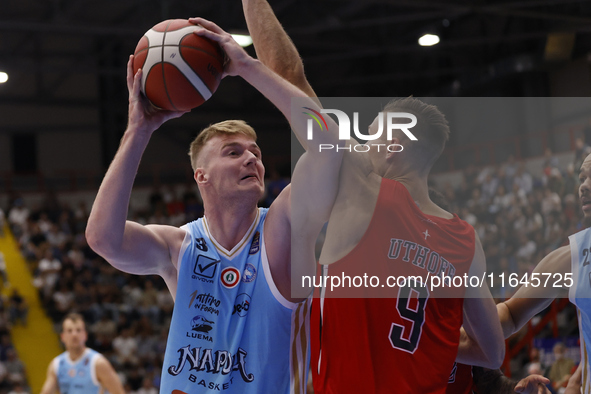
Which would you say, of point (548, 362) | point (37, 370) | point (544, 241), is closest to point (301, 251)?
point (548, 362)

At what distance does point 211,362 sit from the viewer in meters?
3.02

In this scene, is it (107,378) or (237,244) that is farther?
(107,378)

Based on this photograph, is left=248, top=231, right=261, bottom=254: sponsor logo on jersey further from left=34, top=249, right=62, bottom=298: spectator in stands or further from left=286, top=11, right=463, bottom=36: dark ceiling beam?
left=34, top=249, right=62, bottom=298: spectator in stands

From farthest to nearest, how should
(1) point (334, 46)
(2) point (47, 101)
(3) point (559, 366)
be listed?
(2) point (47, 101) < (1) point (334, 46) < (3) point (559, 366)

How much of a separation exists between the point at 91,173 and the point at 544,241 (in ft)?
49.3

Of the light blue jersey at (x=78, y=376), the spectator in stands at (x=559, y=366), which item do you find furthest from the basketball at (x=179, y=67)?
the spectator in stands at (x=559, y=366)

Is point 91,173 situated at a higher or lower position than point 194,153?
higher

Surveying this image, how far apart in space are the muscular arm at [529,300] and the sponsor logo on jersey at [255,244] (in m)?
1.34

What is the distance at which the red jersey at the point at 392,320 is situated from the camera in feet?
8.89

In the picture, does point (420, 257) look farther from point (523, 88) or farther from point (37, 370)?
point (523, 88)

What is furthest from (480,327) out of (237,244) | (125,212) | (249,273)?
(125,212)

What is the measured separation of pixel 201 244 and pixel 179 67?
0.90 m

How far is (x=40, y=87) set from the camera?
21.4 metres

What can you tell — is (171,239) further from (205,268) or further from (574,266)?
(574,266)
